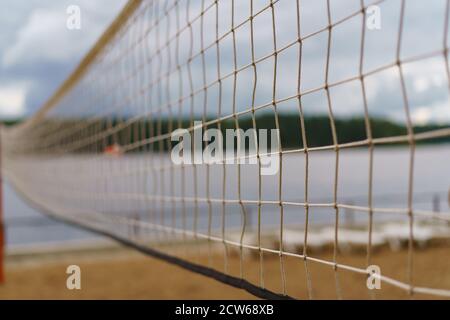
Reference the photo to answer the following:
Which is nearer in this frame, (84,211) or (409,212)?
(409,212)

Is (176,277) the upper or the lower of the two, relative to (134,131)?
lower

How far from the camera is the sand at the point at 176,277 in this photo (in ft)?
28.1

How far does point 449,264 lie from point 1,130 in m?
7.03

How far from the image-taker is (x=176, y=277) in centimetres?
969

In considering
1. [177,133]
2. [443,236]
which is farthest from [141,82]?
[443,236]

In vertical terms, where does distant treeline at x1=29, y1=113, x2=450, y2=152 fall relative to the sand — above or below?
above

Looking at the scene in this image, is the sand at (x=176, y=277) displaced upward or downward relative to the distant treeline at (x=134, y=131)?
downward

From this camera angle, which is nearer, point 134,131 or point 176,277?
point 134,131

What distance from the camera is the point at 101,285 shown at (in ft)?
30.1

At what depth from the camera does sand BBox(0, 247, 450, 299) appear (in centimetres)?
857

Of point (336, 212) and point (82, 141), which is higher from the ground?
point (82, 141)

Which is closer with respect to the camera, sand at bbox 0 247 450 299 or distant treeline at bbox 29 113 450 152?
distant treeline at bbox 29 113 450 152

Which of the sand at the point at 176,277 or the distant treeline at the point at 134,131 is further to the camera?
the sand at the point at 176,277

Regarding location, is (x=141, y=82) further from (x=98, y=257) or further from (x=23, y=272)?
(x=98, y=257)
